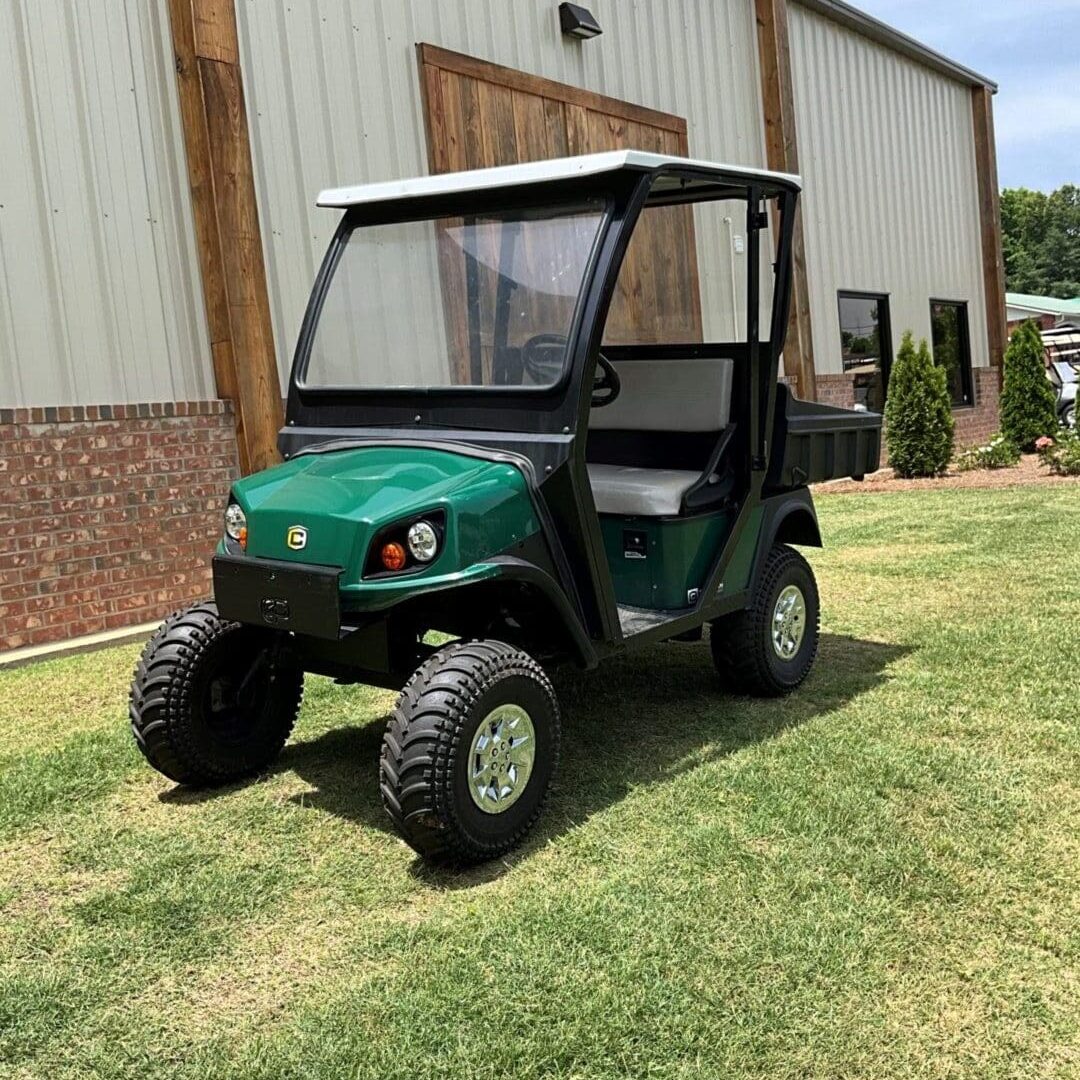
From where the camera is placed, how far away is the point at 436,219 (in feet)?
14.0

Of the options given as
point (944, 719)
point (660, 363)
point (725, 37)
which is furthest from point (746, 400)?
point (725, 37)

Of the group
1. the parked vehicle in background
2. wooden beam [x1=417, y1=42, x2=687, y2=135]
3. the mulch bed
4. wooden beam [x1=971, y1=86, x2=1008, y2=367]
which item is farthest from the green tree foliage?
wooden beam [x1=417, y1=42, x2=687, y2=135]

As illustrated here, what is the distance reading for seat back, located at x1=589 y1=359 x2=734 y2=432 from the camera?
4.81m

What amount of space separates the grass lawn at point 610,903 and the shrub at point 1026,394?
1060cm

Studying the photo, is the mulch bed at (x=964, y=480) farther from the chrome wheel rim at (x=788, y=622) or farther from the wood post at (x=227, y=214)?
the chrome wheel rim at (x=788, y=622)

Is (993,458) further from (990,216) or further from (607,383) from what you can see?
(607,383)

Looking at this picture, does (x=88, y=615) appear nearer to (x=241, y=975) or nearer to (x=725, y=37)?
(x=241, y=975)

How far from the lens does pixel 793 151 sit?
1291 centimetres

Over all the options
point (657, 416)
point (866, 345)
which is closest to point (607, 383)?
point (657, 416)

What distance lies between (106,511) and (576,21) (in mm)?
5940

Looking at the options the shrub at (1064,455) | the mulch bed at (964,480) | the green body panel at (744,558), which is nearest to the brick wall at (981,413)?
the mulch bed at (964,480)

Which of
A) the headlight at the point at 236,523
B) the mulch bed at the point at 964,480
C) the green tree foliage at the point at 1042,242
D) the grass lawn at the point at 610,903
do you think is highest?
the green tree foliage at the point at 1042,242

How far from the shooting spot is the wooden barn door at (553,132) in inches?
215

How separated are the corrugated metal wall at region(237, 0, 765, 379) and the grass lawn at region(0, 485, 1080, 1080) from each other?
4040 millimetres
